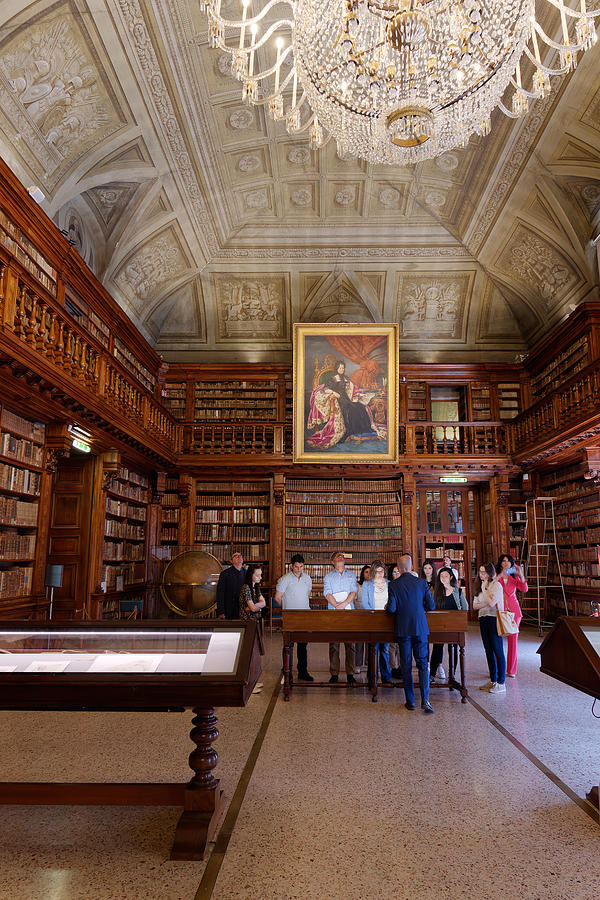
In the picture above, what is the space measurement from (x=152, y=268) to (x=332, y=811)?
996 centimetres

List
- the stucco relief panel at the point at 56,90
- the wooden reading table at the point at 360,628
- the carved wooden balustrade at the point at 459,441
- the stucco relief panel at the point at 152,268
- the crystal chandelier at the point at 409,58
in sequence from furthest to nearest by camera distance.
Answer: the carved wooden balustrade at the point at 459,441 < the stucco relief panel at the point at 152,268 < the stucco relief panel at the point at 56,90 < the wooden reading table at the point at 360,628 < the crystal chandelier at the point at 409,58

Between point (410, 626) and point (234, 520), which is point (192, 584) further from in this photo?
point (410, 626)

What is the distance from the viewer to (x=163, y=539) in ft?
38.2

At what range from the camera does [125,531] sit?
9.80 m

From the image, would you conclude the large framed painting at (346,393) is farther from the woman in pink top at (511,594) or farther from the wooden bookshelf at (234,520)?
the woman in pink top at (511,594)

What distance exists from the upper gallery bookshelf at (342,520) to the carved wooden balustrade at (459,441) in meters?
0.89

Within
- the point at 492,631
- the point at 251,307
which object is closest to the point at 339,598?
the point at 492,631

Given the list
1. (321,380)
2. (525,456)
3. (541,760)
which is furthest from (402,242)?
(541,760)

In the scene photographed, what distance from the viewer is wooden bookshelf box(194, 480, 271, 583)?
37.8 feet

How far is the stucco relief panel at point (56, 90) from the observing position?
19.9ft

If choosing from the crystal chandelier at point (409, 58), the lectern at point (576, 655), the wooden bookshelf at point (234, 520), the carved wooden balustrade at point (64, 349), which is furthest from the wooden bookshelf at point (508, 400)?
the lectern at point (576, 655)

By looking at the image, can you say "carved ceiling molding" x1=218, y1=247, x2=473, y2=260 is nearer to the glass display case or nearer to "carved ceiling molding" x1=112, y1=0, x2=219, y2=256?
"carved ceiling molding" x1=112, y1=0, x2=219, y2=256

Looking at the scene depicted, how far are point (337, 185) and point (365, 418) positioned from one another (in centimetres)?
429

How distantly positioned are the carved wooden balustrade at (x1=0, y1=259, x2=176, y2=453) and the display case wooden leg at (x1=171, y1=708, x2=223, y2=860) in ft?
12.6
